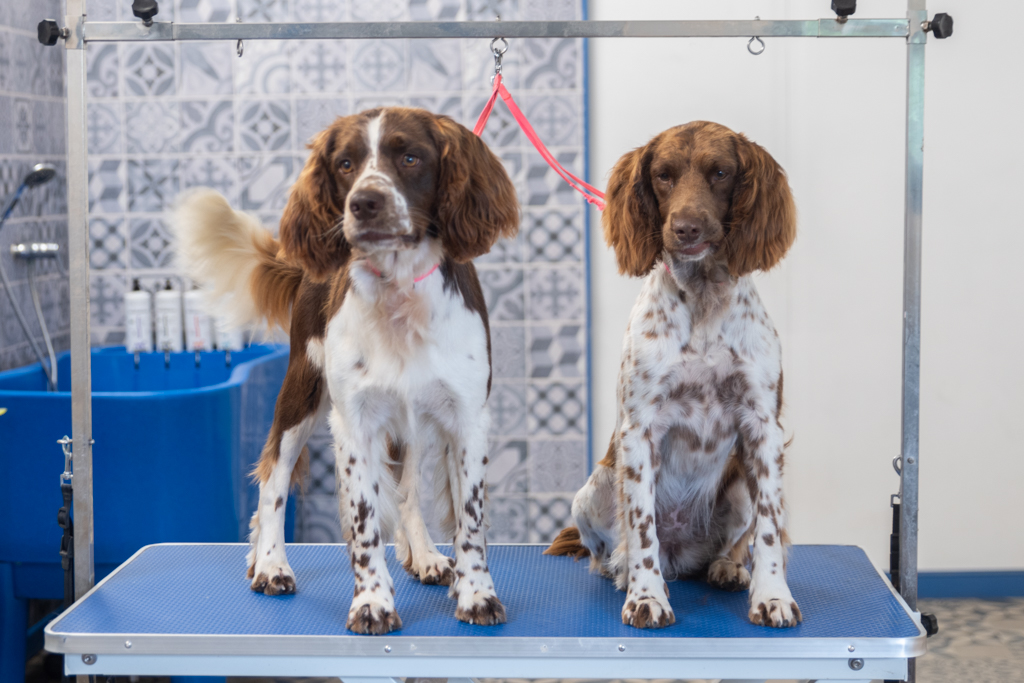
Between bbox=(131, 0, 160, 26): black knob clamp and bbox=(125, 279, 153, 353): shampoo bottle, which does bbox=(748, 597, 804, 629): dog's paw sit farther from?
bbox=(125, 279, 153, 353): shampoo bottle

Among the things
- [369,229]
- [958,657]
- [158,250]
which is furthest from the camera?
[158,250]

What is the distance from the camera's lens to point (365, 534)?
1659 mm

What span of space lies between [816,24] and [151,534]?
6.84ft

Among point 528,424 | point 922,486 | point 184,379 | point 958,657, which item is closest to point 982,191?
point 922,486

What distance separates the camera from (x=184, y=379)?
128 inches

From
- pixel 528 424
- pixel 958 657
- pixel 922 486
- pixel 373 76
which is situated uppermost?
pixel 373 76

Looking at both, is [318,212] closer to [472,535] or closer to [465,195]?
[465,195]

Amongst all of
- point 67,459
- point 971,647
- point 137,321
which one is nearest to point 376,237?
point 67,459

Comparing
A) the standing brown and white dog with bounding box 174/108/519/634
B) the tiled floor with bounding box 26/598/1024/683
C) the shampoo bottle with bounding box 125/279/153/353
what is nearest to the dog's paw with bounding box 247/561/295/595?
the standing brown and white dog with bounding box 174/108/519/634

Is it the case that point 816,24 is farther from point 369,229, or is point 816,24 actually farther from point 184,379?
point 184,379

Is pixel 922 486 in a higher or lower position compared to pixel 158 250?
lower

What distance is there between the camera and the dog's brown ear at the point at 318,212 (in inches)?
64.4

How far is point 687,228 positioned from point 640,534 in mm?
554

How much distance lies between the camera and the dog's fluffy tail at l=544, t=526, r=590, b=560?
2.12 meters
